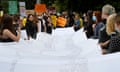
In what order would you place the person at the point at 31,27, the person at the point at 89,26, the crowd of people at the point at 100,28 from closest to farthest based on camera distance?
the crowd of people at the point at 100,28, the person at the point at 89,26, the person at the point at 31,27

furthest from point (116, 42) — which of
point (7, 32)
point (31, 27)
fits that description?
point (31, 27)

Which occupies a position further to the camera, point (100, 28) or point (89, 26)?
point (89, 26)

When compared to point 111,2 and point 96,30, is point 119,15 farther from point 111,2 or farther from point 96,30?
point 111,2

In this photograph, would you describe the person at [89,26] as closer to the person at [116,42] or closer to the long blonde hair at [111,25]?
the long blonde hair at [111,25]

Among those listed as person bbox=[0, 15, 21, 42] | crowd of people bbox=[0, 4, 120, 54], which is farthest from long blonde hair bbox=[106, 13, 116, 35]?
person bbox=[0, 15, 21, 42]

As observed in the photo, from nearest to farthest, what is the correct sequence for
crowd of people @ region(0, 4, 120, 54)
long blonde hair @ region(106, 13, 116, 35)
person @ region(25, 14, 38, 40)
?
crowd of people @ region(0, 4, 120, 54) → long blonde hair @ region(106, 13, 116, 35) → person @ region(25, 14, 38, 40)

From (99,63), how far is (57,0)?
40.3 meters

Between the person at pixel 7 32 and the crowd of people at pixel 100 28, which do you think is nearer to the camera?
the crowd of people at pixel 100 28

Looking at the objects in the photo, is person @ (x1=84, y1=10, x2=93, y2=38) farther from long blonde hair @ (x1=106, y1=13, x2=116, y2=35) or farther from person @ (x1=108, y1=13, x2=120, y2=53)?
person @ (x1=108, y1=13, x2=120, y2=53)

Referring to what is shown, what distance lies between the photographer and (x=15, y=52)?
6.77 meters

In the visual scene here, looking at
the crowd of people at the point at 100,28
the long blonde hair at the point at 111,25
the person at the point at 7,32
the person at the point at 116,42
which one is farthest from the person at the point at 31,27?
the person at the point at 116,42

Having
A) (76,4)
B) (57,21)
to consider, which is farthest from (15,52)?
(76,4)

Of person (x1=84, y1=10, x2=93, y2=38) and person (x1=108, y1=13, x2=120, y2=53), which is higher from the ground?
person (x1=108, y1=13, x2=120, y2=53)

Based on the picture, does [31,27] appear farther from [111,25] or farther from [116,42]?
[116,42]
